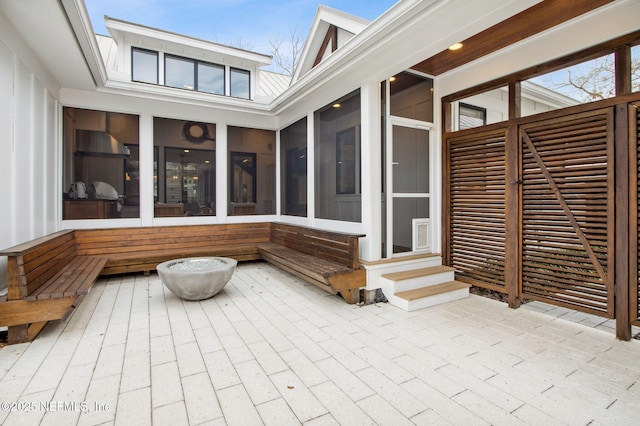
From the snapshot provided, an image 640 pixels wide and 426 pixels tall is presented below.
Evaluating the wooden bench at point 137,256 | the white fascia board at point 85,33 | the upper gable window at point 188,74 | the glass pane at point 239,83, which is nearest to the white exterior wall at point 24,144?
the wooden bench at point 137,256

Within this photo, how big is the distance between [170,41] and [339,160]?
15.6ft

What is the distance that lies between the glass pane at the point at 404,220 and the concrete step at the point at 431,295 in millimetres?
596

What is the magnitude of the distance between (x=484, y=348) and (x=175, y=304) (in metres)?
3.12

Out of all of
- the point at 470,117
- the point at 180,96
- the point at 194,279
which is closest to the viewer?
the point at 194,279

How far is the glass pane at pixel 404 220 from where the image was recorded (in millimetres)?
4016

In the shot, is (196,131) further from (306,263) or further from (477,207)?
(477,207)

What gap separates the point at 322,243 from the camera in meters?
4.20

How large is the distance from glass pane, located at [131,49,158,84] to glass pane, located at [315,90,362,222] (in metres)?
3.90

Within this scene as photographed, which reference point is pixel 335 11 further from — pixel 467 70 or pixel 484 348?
pixel 484 348

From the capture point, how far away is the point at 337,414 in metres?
1.71

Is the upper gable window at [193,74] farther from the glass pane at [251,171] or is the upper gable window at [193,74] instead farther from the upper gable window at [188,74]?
the glass pane at [251,171]

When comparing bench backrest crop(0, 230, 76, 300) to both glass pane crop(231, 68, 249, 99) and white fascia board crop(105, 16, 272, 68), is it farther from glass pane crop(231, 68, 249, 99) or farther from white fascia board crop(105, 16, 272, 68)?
glass pane crop(231, 68, 249, 99)

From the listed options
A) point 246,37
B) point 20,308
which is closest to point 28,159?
point 20,308

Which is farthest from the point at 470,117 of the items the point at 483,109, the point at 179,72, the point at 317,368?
the point at 179,72
